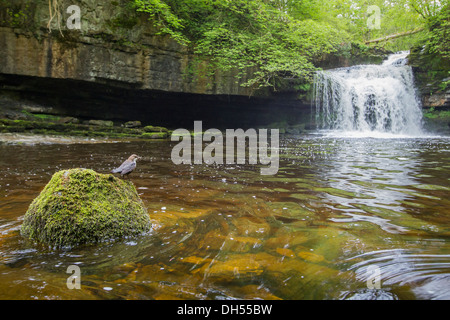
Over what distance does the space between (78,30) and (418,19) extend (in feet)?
75.0

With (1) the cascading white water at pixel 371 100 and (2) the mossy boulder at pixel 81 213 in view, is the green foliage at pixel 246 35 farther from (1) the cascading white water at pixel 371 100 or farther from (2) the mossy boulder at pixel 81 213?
(2) the mossy boulder at pixel 81 213

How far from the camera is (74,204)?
2.38 metres

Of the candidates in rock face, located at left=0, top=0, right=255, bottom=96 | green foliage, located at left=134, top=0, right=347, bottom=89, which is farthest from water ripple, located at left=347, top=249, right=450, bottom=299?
rock face, located at left=0, top=0, right=255, bottom=96

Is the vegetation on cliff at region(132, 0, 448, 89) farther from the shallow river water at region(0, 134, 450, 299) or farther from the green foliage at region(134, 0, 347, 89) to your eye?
the shallow river water at region(0, 134, 450, 299)

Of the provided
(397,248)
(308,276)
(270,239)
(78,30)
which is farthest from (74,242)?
(78,30)

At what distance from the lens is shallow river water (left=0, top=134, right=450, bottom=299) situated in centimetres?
173

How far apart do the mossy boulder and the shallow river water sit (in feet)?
0.34

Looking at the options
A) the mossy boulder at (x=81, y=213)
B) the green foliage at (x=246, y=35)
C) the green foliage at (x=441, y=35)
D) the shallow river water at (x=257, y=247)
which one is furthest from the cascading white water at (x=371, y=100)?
the mossy boulder at (x=81, y=213)

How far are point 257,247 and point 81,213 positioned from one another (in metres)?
1.49

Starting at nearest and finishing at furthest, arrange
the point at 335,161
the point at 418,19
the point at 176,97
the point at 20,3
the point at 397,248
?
the point at 397,248, the point at 335,161, the point at 20,3, the point at 176,97, the point at 418,19

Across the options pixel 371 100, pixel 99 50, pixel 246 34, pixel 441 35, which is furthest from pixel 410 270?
pixel 441 35

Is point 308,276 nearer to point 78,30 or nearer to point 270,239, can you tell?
point 270,239

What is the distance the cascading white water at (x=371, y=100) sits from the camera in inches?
669

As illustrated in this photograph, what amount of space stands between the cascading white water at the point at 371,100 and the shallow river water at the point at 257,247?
13805mm
